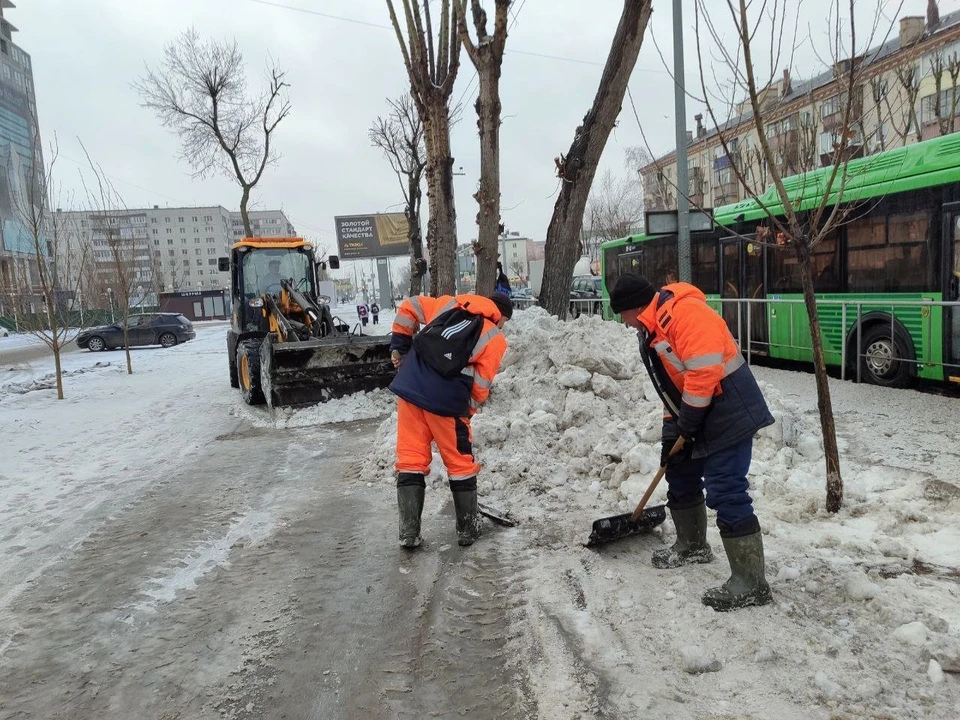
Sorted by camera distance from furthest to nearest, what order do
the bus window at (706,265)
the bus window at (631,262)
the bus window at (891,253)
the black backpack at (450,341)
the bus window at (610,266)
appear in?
1. the bus window at (610,266)
2. the bus window at (631,262)
3. the bus window at (706,265)
4. the bus window at (891,253)
5. the black backpack at (450,341)

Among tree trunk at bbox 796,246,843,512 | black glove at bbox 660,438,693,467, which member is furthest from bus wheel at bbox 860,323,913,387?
black glove at bbox 660,438,693,467

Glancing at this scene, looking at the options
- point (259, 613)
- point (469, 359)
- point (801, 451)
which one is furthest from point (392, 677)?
point (801, 451)

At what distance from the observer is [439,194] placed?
1062 cm

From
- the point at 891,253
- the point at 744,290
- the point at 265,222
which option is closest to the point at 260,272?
the point at 744,290

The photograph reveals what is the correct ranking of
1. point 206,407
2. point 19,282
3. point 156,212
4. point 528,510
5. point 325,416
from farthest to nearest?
point 156,212
point 19,282
point 206,407
point 325,416
point 528,510

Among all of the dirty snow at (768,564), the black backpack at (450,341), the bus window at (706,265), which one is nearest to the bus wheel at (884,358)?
the dirty snow at (768,564)

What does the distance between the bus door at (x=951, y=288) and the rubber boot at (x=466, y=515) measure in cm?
636

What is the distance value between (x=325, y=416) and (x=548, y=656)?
627cm

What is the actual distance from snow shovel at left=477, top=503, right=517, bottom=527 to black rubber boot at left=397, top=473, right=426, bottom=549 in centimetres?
50

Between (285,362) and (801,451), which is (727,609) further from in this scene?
(285,362)

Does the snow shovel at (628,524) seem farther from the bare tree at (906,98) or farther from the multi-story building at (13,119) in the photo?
the multi-story building at (13,119)

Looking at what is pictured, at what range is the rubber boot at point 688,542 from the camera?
363cm

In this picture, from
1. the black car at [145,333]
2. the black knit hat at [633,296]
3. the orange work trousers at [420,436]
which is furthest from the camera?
the black car at [145,333]

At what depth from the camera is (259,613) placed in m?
3.43
